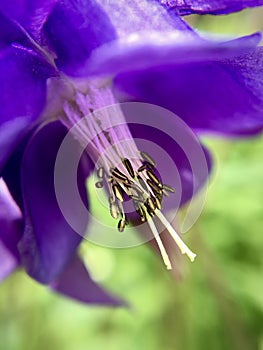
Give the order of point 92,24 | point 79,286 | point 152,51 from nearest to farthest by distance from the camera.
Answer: point 152,51, point 92,24, point 79,286

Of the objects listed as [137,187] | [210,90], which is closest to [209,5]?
[210,90]

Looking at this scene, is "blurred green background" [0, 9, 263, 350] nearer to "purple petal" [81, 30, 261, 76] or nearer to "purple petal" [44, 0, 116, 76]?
"purple petal" [44, 0, 116, 76]

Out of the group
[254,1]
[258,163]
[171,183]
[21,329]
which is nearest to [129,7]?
[254,1]

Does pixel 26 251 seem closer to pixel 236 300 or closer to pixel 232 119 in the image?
pixel 232 119

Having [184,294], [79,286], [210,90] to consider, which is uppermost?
[210,90]

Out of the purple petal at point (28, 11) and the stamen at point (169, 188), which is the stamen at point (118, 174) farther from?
the purple petal at point (28, 11)

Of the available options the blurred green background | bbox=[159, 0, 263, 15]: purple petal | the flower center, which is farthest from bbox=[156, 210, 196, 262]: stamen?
the blurred green background

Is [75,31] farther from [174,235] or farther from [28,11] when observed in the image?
[174,235]
